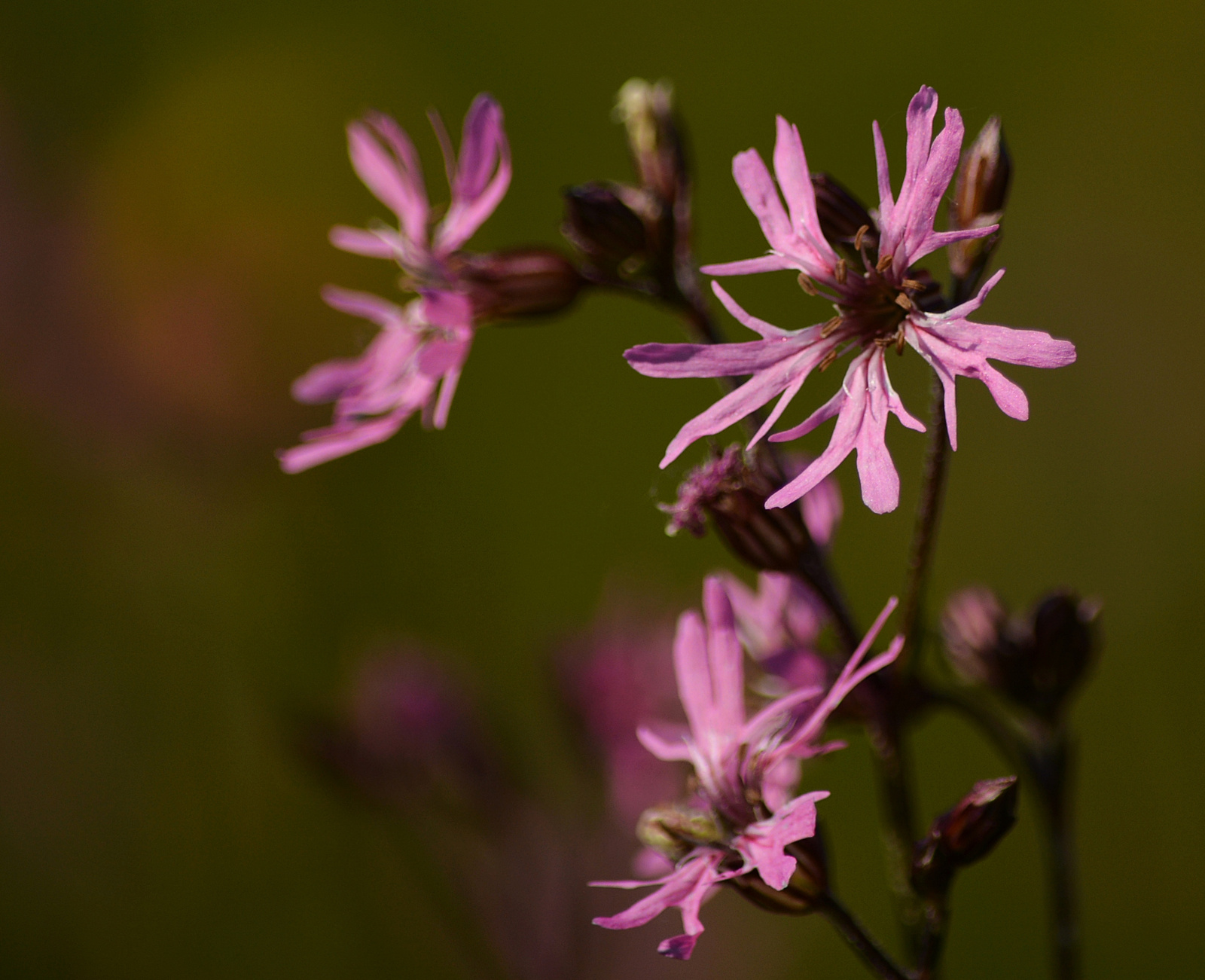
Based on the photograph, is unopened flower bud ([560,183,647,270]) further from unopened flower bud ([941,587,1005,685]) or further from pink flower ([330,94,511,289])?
unopened flower bud ([941,587,1005,685])

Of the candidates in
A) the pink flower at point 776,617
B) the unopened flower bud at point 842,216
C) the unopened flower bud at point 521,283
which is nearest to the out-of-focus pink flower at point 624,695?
the pink flower at point 776,617

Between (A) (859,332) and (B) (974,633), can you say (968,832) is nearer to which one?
(B) (974,633)

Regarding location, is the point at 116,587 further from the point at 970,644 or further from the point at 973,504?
the point at 973,504

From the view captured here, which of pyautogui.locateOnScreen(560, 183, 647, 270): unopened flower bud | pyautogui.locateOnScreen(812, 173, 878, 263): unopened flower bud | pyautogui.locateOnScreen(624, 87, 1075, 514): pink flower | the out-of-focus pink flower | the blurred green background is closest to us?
pyautogui.locateOnScreen(624, 87, 1075, 514): pink flower

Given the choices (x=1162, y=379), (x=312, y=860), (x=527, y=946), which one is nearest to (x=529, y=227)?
(x=1162, y=379)

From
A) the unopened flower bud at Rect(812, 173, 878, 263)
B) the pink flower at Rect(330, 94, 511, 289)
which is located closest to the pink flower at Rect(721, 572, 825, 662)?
the unopened flower bud at Rect(812, 173, 878, 263)

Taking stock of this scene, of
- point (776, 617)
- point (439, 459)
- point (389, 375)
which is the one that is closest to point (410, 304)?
point (389, 375)
